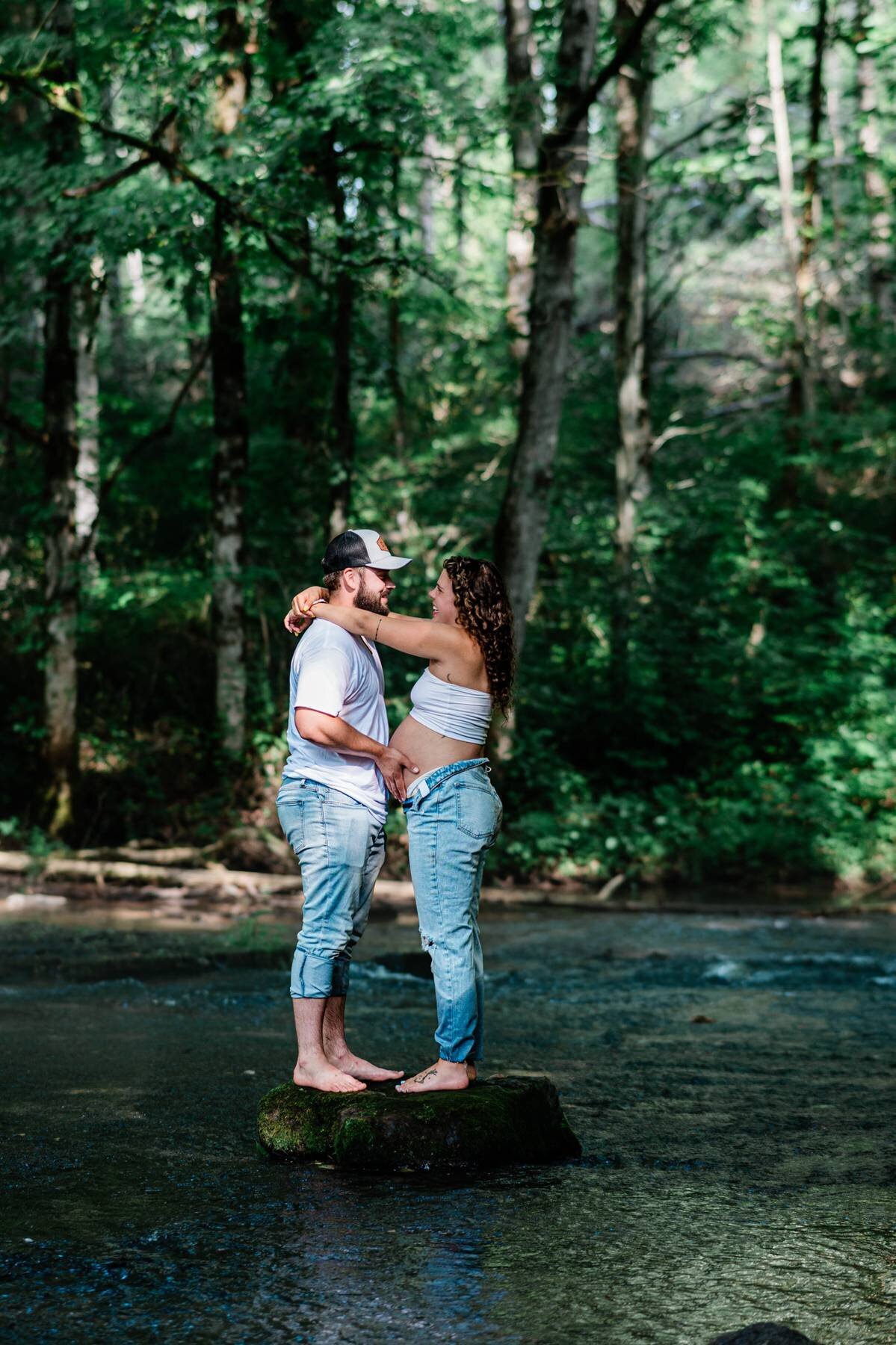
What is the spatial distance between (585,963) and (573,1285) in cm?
761

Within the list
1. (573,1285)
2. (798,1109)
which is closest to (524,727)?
(798,1109)

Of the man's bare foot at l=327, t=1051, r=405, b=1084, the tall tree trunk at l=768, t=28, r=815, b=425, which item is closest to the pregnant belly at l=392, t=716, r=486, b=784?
the man's bare foot at l=327, t=1051, r=405, b=1084

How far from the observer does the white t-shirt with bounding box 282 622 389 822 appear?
4.91 m

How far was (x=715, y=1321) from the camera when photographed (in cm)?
324

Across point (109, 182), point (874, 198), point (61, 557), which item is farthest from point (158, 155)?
point (874, 198)

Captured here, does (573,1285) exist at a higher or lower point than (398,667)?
lower

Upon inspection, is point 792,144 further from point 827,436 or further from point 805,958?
point 805,958

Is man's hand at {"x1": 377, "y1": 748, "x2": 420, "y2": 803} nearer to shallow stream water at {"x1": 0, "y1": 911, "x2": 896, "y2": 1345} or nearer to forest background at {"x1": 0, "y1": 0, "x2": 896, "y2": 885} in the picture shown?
shallow stream water at {"x1": 0, "y1": 911, "x2": 896, "y2": 1345}

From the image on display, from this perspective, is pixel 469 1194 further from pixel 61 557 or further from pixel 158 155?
pixel 61 557

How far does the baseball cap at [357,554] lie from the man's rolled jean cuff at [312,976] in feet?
4.92

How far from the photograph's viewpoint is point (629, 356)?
2073 centimetres

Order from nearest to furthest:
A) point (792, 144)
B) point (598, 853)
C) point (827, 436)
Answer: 1. point (598, 853)
2. point (827, 436)
3. point (792, 144)

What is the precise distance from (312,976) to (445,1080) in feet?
2.09

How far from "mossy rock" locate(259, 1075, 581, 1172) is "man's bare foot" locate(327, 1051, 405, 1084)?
16 cm
